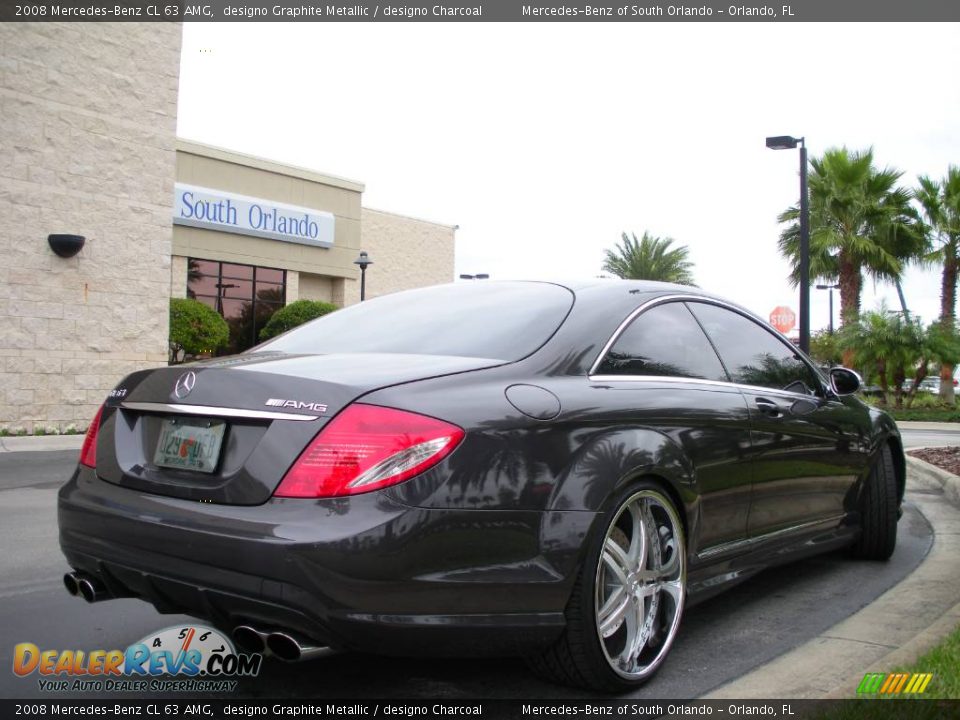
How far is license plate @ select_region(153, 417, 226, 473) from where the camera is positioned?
9.36 ft

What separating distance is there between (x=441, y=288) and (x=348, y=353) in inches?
42.8

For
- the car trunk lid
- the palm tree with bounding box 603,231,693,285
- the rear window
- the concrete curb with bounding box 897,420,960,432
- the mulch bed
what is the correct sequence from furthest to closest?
1. the palm tree with bounding box 603,231,693,285
2. the concrete curb with bounding box 897,420,960,432
3. the mulch bed
4. the rear window
5. the car trunk lid

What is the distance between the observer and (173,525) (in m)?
2.78

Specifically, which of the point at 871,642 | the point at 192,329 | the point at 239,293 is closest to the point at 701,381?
the point at 871,642

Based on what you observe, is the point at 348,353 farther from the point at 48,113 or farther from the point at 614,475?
the point at 48,113

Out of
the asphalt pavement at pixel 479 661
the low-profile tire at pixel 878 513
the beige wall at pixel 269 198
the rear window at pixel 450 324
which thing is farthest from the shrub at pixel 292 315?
the rear window at pixel 450 324

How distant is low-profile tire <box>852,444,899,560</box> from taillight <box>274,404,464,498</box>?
3549 millimetres

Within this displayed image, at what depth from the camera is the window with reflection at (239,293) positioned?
2694cm

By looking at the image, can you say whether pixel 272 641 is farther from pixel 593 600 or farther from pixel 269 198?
pixel 269 198

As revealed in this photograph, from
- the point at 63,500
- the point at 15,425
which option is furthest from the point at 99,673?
the point at 15,425

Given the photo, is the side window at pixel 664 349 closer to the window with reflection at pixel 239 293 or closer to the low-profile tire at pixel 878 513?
the low-profile tire at pixel 878 513

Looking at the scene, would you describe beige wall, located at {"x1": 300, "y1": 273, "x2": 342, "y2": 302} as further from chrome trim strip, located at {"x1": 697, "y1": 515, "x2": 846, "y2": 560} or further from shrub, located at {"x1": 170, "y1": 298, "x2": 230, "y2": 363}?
chrome trim strip, located at {"x1": 697, "y1": 515, "x2": 846, "y2": 560}

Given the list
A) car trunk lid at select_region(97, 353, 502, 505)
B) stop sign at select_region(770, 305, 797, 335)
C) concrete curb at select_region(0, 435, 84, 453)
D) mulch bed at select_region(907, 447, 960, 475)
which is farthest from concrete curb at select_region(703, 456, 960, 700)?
stop sign at select_region(770, 305, 797, 335)

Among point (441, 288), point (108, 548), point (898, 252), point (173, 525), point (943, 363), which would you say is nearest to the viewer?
point (173, 525)
